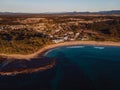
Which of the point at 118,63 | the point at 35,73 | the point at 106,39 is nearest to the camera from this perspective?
the point at 35,73

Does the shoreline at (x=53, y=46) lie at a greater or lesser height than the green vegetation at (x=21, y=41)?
lesser

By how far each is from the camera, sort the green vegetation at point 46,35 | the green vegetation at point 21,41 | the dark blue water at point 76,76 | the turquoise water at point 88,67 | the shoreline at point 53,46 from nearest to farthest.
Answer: the dark blue water at point 76,76 < the turquoise water at point 88,67 < the shoreline at point 53,46 < the green vegetation at point 21,41 < the green vegetation at point 46,35

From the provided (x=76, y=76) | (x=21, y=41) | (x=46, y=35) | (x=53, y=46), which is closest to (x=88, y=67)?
(x=76, y=76)

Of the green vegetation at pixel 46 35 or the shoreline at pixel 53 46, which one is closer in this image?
the shoreline at pixel 53 46

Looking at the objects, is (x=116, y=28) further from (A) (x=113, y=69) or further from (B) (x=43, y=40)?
(A) (x=113, y=69)

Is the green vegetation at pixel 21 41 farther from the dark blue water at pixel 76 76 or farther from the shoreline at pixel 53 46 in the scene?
the dark blue water at pixel 76 76

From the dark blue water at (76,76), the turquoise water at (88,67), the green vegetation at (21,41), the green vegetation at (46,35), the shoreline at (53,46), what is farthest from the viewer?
the green vegetation at (46,35)

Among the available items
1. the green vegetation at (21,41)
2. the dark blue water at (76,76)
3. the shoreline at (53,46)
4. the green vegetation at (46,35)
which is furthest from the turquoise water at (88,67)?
the green vegetation at (46,35)

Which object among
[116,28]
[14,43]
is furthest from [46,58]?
[116,28]
